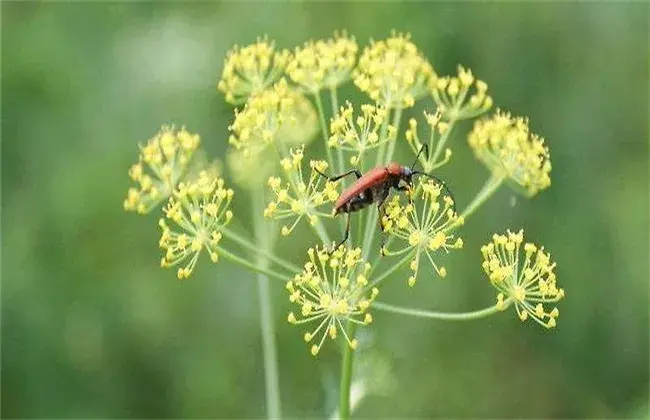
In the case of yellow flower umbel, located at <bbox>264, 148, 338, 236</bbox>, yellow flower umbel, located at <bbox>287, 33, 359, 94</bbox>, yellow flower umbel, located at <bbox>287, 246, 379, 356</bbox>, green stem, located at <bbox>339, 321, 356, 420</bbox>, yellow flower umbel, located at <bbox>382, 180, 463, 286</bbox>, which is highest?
yellow flower umbel, located at <bbox>287, 33, 359, 94</bbox>

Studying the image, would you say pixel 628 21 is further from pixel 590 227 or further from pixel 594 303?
pixel 594 303

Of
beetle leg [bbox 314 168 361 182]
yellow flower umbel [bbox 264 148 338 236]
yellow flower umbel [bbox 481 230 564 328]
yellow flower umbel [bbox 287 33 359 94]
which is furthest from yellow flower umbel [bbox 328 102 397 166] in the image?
yellow flower umbel [bbox 481 230 564 328]

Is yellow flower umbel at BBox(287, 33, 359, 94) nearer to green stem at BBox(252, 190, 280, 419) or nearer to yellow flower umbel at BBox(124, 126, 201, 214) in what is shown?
yellow flower umbel at BBox(124, 126, 201, 214)

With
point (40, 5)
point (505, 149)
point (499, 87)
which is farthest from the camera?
point (40, 5)

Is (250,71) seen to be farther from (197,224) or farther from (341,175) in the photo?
(197,224)

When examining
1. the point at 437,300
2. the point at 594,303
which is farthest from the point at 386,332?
the point at 594,303
